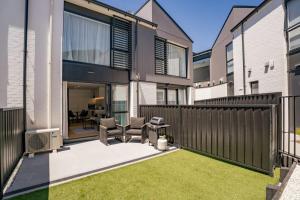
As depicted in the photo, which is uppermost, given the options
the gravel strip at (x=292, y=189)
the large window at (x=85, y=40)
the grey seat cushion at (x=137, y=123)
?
the large window at (x=85, y=40)

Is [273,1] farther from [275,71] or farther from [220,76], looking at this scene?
[220,76]

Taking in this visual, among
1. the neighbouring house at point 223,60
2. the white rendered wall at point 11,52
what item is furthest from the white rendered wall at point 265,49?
the white rendered wall at point 11,52

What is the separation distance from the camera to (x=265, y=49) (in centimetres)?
853

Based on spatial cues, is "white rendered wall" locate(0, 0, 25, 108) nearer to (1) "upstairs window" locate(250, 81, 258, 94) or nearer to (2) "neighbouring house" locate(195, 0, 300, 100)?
(2) "neighbouring house" locate(195, 0, 300, 100)

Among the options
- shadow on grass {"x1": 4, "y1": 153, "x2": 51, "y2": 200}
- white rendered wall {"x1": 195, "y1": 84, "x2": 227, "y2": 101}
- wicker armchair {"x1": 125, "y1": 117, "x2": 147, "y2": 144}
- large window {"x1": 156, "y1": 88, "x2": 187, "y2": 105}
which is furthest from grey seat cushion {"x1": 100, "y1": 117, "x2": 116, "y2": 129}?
white rendered wall {"x1": 195, "y1": 84, "x2": 227, "y2": 101}

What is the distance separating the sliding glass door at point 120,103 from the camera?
741 cm

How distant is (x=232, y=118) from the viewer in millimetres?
4008

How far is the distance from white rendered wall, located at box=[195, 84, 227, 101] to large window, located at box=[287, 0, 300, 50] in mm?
6149

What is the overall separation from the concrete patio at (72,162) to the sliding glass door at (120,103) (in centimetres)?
186

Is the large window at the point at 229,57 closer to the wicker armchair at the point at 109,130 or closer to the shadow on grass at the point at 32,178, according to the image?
the wicker armchair at the point at 109,130

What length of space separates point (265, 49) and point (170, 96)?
6.03 meters

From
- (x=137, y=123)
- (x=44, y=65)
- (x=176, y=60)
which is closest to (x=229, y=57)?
(x=176, y=60)

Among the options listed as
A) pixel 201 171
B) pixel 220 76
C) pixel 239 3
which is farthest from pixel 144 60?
pixel 239 3

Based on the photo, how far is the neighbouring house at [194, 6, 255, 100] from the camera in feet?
39.2
